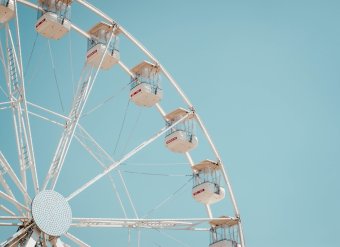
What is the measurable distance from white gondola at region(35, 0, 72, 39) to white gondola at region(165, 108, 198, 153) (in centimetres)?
514

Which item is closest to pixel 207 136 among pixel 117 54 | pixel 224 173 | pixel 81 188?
pixel 224 173

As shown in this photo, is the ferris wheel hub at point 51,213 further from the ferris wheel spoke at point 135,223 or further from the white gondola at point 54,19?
the white gondola at point 54,19

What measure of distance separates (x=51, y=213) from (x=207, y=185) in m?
7.01

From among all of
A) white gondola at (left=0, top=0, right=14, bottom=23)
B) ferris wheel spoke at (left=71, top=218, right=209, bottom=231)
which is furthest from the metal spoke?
white gondola at (left=0, top=0, right=14, bottom=23)

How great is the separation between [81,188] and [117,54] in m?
5.62

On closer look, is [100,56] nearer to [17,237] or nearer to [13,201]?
[13,201]

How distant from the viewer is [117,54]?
19.7m

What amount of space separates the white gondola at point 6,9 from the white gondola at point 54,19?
1238 mm

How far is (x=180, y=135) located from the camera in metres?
20.9

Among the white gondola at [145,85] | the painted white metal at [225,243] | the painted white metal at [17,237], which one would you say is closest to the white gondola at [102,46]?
the white gondola at [145,85]

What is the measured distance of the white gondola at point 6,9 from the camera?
57.2 feet

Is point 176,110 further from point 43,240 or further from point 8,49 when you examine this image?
point 43,240

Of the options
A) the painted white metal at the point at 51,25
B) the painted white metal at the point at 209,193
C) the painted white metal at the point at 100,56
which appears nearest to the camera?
the painted white metal at the point at 51,25

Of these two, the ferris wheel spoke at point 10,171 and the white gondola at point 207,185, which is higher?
the white gondola at point 207,185
